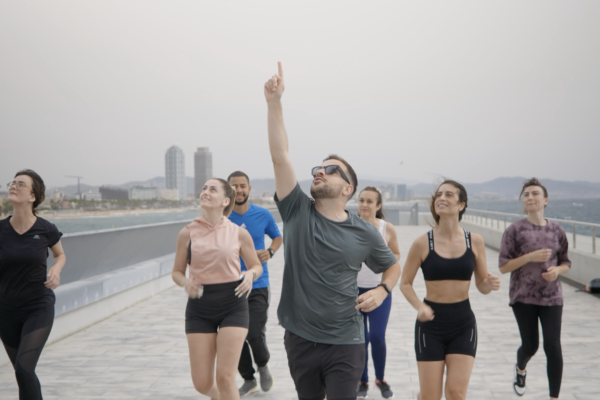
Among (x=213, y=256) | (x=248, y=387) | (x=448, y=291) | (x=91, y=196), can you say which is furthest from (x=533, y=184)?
(x=91, y=196)

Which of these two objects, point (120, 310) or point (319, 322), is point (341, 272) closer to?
point (319, 322)

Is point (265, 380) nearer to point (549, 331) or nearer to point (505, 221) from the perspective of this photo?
point (549, 331)

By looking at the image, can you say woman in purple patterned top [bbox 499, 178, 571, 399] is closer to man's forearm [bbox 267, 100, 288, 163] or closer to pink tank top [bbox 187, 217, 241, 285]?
pink tank top [bbox 187, 217, 241, 285]

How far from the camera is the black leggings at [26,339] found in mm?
4035

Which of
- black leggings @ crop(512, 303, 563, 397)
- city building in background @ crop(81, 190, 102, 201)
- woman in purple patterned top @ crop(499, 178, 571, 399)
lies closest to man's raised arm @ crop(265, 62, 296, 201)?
woman in purple patterned top @ crop(499, 178, 571, 399)

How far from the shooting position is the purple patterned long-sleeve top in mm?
4941

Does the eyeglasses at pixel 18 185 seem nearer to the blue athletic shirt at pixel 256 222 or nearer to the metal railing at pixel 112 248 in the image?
the blue athletic shirt at pixel 256 222

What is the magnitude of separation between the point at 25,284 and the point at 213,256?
4.48 feet

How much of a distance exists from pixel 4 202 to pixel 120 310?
5918 millimetres

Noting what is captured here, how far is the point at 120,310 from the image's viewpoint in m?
10.0

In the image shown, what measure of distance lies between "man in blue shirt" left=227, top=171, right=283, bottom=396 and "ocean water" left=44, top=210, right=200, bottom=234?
8.16 feet

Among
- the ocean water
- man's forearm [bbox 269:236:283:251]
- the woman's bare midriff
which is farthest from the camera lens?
the ocean water

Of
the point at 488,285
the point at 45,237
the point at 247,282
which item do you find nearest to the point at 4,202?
the point at 45,237

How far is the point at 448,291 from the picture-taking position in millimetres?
3963
